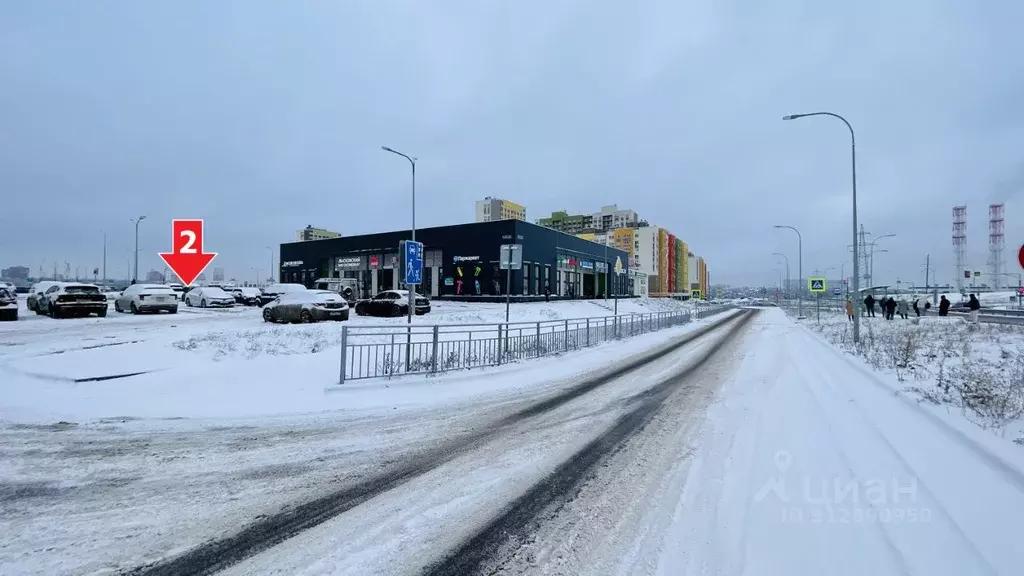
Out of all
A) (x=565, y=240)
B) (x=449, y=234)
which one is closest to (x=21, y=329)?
(x=449, y=234)

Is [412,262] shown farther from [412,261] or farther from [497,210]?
[497,210]

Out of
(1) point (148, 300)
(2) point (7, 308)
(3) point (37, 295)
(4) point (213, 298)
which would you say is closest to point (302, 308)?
(1) point (148, 300)

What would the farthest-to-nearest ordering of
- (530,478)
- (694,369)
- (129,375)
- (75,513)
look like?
(694,369) → (129,375) → (530,478) → (75,513)

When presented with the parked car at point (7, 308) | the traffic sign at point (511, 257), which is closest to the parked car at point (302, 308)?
the parked car at point (7, 308)

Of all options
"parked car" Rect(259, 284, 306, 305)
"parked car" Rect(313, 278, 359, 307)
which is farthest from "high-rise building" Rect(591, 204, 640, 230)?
"parked car" Rect(259, 284, 306, 305)

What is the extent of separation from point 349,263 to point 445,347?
50988mm

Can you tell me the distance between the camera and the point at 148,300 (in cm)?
2638

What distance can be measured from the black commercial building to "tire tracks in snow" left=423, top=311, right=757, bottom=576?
35.0 m

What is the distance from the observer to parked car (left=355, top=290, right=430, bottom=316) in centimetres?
2761

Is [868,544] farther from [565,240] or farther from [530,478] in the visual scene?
[565,240]

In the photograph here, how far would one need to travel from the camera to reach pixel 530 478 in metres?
4.82

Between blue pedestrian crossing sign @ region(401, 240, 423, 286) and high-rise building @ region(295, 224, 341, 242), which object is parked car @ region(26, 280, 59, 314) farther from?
high-rise building @ region(295, 224, 341, 242)

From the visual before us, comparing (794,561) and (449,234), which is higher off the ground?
(449,234)

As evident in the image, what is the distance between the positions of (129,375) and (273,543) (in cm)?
876
